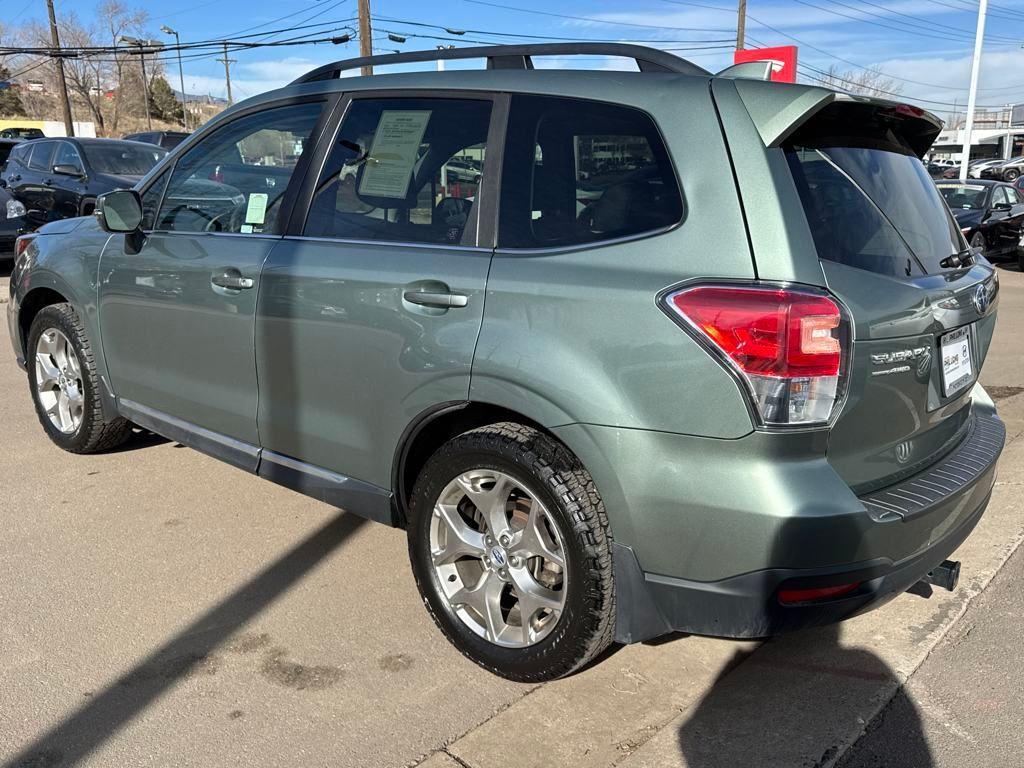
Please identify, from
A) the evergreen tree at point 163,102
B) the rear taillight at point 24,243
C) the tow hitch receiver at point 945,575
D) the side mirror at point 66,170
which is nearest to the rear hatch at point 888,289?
the tow hitch receiver at point 945,575

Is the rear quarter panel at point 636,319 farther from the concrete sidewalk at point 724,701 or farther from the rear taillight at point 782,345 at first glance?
the concrete sidewalk at point 724,701

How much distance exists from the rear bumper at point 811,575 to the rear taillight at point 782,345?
0.27 metres

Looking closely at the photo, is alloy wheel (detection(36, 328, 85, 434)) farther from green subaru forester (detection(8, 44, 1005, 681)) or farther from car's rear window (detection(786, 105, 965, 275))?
car's rear window (detection(786, 105, 965, 275))

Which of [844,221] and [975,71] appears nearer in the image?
[844,221]

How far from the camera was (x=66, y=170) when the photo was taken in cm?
1288

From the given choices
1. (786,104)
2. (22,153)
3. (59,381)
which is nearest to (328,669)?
(786,104)

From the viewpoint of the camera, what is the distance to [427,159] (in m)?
3.11

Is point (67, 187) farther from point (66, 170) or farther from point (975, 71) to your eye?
point (975, 71)

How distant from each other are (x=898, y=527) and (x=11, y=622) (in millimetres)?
2966

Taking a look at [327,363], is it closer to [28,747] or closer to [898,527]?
[28,747]

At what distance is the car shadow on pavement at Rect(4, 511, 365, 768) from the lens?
8.18 feet

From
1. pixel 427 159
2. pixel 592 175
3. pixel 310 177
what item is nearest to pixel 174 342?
pixel 310 177

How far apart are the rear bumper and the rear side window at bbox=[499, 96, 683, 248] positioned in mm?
924

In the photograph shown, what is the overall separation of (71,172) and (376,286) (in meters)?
11.8
